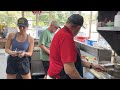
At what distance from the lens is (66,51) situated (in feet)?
4.37

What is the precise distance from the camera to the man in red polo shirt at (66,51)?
4.34 feet

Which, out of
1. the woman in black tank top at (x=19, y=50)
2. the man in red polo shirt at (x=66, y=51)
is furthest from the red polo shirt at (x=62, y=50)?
the woman in black tank top at (x=19, y=50)

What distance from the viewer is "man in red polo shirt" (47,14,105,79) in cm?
132

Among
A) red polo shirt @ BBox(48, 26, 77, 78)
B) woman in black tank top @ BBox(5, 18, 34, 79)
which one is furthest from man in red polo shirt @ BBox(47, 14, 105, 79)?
woman in black tank top @ BBox(5, 18, 34, 79)

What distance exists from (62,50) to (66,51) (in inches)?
1.6

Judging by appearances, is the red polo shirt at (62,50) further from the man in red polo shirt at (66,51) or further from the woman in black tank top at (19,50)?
the woman in black tank top at (19,50)

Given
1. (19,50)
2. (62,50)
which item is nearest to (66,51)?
(62,50)

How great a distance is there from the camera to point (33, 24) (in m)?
3.88

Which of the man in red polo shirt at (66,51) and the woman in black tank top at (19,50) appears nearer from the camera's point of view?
the man in red polo shirt at (66,51)

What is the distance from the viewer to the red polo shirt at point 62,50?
1325 millimetres

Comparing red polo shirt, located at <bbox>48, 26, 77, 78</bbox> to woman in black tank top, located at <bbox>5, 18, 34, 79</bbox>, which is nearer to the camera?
red polo shirt, located at <bbox>48, 26, 77, 78</bbox>

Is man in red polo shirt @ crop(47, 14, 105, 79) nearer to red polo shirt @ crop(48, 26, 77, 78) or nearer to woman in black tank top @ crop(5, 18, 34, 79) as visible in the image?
red polo shirt @ crop(48, 26, 77, 78)
